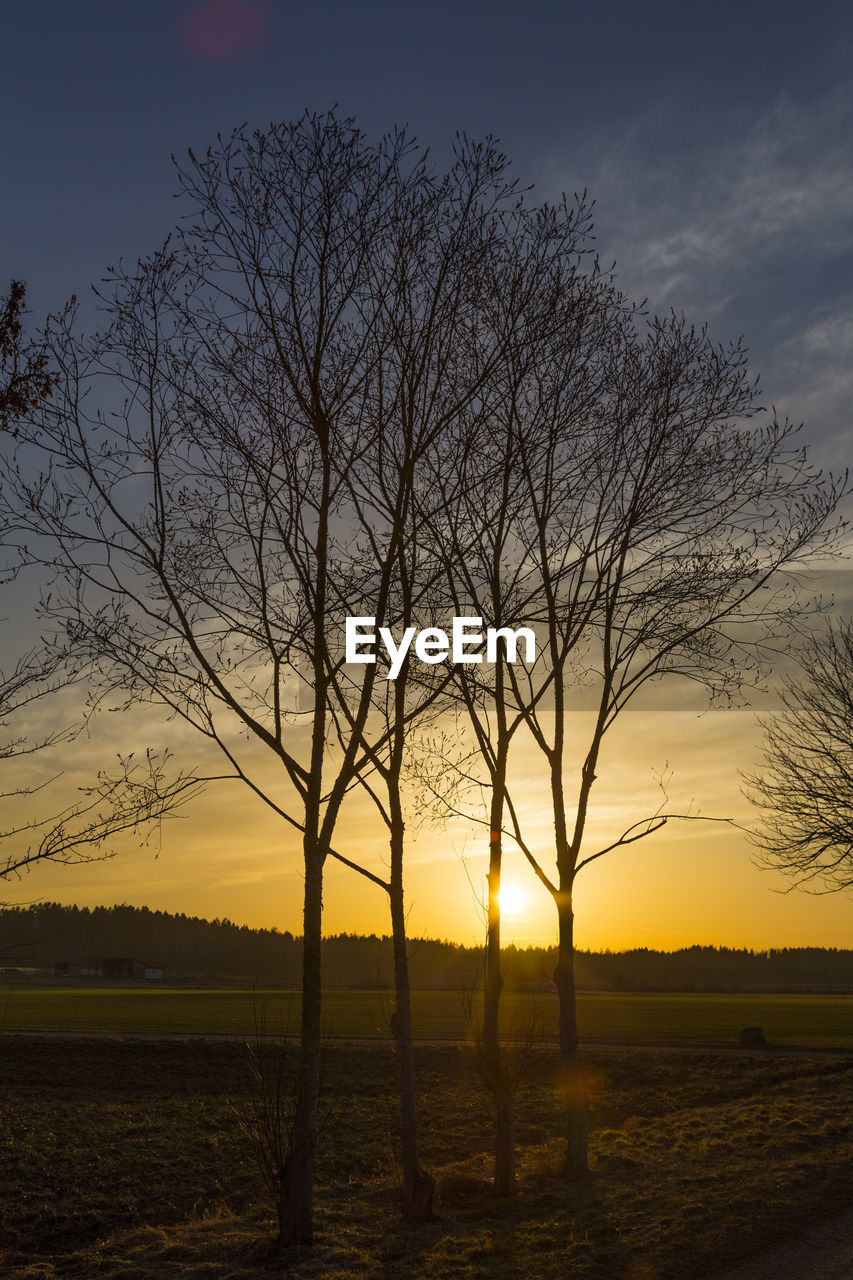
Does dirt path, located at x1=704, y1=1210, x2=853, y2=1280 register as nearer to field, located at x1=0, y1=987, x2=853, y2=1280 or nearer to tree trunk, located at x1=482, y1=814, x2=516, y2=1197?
field, located at x1=0, y1=987, x2=853, y2=1280

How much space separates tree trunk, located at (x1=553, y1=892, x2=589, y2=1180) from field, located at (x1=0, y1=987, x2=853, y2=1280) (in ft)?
1.29

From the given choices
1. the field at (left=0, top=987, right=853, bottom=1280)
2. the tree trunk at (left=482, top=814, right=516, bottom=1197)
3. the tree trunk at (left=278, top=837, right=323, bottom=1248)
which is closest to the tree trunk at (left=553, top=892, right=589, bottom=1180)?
the field at (left=0, top=987, right=853, bottom=1280)

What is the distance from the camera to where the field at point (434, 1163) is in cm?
891

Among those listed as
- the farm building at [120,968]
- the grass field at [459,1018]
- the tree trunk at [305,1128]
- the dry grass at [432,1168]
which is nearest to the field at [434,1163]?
the dry grass at [432,1168]

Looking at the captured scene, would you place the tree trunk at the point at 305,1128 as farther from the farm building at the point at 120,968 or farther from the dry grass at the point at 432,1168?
the farm building at the point at 120,968

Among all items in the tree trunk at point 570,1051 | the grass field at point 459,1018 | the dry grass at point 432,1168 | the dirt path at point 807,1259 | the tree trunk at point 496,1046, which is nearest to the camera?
the dirt path at point 807,1259

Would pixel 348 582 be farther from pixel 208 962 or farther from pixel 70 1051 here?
pixel 208 962

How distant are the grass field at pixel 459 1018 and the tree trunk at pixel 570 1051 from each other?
18.5m

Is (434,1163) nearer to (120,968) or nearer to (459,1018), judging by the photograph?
(459,1018)

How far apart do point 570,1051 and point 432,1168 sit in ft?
19.2

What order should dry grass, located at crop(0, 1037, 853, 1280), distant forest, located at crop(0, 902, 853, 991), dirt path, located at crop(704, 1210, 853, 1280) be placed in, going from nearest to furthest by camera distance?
dirt path, located at crop(704, 1210, 853, 1280)
dry grass, located at crop(0, 1037, 853, 1280)
distant forest, located at crop(0, 902, 853, 991)

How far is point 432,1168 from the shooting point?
16609mm

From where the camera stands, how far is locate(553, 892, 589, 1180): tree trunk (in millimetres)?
12516

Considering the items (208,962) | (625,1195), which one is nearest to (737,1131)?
(625,1195)
